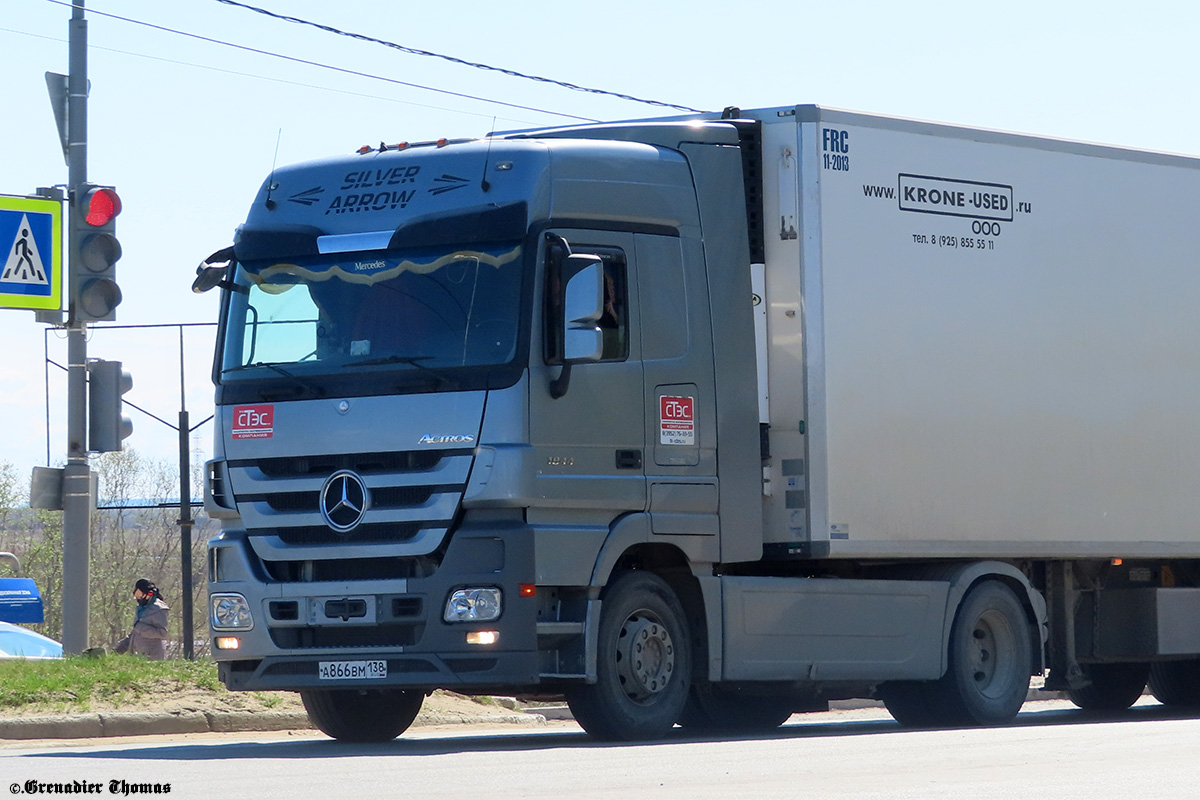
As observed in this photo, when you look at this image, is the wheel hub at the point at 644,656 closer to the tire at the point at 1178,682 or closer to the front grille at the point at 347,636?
the front grille at the point at 347,636

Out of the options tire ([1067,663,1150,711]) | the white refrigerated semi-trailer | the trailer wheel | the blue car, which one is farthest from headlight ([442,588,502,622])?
the blue car

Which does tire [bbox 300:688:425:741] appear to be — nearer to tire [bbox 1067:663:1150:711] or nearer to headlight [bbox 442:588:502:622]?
headlight [bbox 442:588:502:622]

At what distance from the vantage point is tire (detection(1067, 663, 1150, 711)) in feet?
54.5

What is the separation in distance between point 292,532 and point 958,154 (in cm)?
542

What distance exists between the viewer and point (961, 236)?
13617 mm

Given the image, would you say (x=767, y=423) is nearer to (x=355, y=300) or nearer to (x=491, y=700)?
(x=355, y=300)

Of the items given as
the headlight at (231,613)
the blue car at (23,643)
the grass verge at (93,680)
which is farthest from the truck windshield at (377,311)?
the blue car at (23,643)

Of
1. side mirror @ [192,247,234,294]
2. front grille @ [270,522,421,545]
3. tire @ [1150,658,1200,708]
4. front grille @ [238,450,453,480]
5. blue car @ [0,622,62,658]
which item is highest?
side mirror @ [192,247,234,294]

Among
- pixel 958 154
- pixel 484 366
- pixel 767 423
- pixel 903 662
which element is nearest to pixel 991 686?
pixel 903 662

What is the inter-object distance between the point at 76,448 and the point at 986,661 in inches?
284

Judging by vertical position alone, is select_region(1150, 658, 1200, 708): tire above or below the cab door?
below

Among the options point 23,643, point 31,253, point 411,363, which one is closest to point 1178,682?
point 411,363

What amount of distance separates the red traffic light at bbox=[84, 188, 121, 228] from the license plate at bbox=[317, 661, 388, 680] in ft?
17.4

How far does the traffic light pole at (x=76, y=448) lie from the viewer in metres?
15.3
